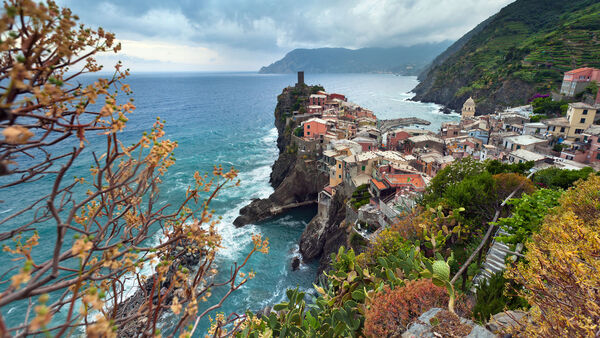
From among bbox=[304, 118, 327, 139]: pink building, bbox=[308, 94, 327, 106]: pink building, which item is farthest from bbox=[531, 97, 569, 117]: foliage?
bbox=[308, 94, 327, 106]: pink building

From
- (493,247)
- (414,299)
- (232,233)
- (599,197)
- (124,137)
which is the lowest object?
(232,233)

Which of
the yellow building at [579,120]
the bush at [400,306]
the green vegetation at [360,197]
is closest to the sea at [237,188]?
the bush at [400,306]

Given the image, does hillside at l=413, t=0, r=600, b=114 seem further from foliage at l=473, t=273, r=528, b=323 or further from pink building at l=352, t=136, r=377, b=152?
foliage at l=473, t=273, r=528, b=323

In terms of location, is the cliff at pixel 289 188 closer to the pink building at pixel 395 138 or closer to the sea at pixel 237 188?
the sea at pixel 237 188

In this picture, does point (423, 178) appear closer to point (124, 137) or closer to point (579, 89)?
point (579, 89)

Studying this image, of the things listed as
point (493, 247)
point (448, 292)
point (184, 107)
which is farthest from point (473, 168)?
point (184, 107)

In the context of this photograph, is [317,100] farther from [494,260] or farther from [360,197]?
[494,260]

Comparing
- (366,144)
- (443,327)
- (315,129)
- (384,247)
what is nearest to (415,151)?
(366,144)
